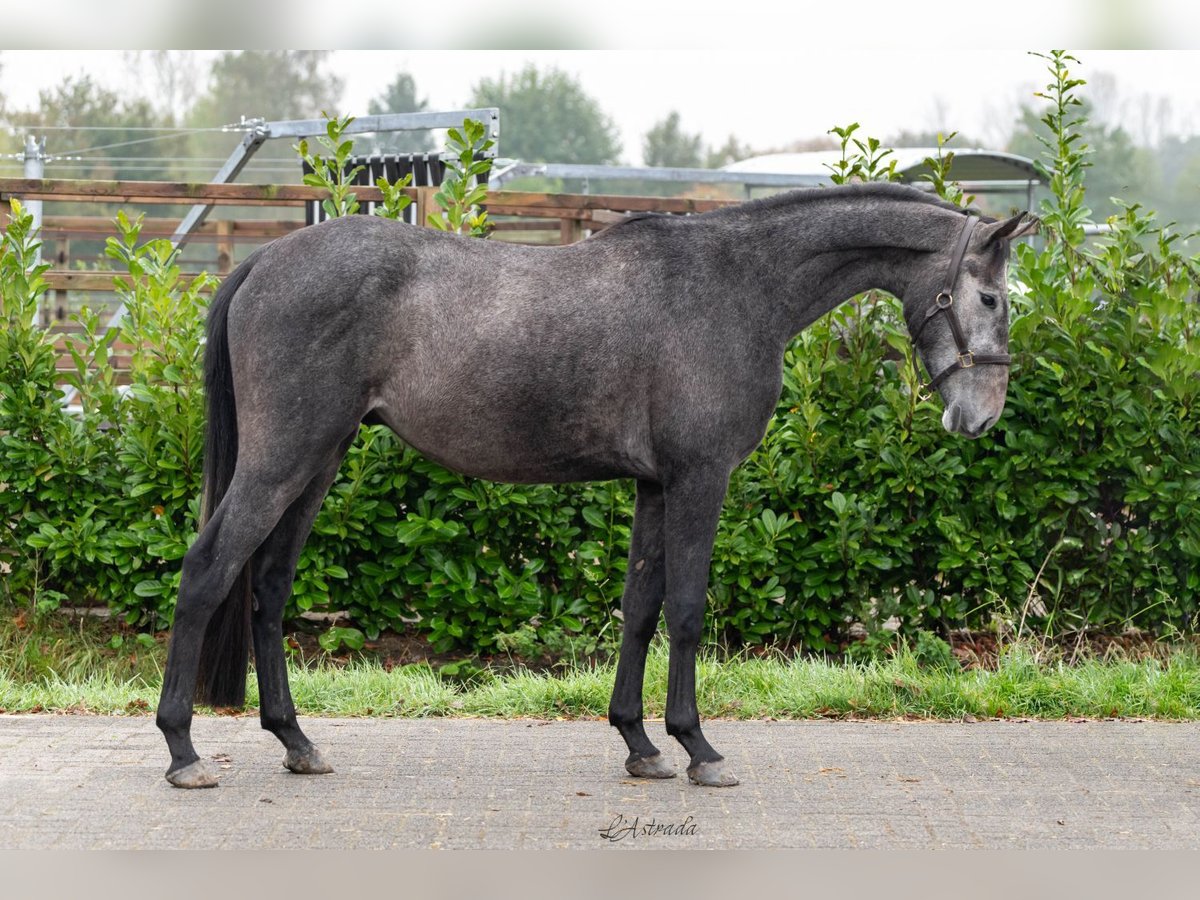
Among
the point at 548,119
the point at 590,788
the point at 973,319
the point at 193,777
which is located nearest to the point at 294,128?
the point at 193,777

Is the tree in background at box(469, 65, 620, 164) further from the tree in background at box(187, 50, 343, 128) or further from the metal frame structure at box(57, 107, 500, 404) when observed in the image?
the metal frame structure at box(57, 107, 500, 404)

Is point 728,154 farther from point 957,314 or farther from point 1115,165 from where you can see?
point 957,314

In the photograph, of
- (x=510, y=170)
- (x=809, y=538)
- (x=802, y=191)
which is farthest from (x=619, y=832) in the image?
(x=510, y=170)

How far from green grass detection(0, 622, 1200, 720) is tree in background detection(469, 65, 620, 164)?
219 ft

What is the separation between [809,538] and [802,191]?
235 centimetres

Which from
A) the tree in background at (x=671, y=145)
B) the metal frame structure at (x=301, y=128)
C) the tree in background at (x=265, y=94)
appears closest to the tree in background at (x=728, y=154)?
the tree in background at (x=671, y=145)

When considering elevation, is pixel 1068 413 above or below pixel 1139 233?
below

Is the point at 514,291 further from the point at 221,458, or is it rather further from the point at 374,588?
the point at 374,588

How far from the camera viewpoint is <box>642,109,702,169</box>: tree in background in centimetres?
7367

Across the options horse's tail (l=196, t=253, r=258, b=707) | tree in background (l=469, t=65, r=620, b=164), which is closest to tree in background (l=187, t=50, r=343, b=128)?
tree in background (l=469, t=65, r=620, b=164)

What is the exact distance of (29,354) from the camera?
6906 millimetres

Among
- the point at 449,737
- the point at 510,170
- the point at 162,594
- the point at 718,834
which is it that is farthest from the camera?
the point at 510,170

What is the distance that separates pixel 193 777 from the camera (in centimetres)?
462

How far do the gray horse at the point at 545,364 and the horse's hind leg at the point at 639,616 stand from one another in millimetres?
25
